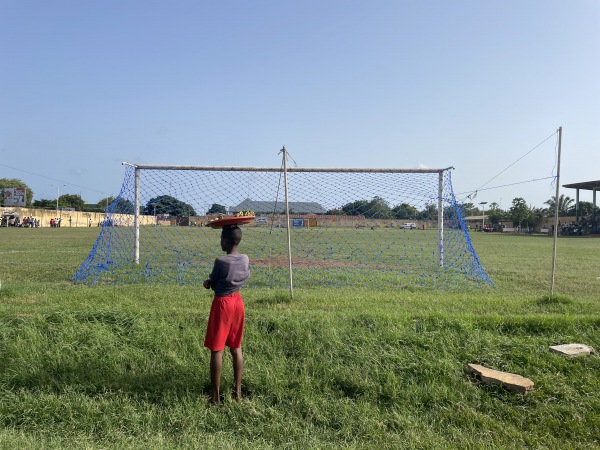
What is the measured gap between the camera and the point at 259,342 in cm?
466

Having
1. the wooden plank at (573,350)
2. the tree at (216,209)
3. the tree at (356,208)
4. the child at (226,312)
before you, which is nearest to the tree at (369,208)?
the tree at (356,208)

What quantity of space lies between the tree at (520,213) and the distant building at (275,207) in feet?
220

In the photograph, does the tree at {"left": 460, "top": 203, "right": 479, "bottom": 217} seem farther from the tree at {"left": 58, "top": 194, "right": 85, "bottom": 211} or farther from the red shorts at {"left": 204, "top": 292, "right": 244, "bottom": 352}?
the tree at {"left": 58, "top": 194, "right": 85, "bottom": 211}

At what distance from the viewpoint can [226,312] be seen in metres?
3.60

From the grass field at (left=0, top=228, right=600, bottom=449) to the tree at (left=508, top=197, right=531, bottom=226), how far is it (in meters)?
71.5

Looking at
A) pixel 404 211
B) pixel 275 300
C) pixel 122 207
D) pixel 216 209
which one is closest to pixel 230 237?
pixel 275 300

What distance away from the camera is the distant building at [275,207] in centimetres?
959

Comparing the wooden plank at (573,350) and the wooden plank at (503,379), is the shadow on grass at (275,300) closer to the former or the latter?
the wooden plank at (503,379)

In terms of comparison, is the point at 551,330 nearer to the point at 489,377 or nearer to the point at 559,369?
the point at 559,369

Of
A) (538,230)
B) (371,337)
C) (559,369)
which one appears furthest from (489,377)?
(538,230)

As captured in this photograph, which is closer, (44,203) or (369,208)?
(369,208)

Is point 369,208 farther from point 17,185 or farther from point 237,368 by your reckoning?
point 17,185

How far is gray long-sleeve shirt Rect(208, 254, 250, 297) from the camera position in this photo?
3609 millimetres

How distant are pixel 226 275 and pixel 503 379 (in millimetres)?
2710
